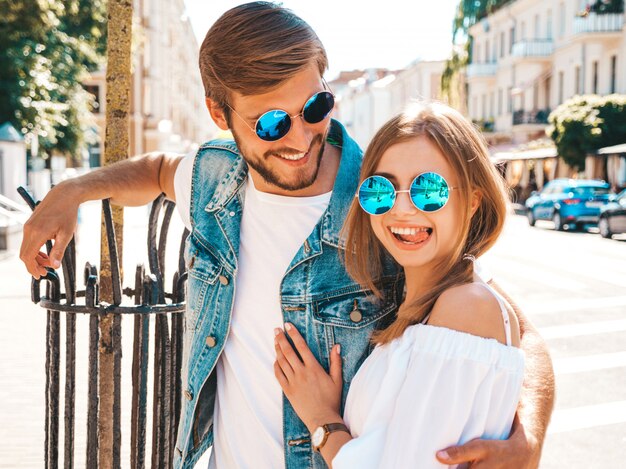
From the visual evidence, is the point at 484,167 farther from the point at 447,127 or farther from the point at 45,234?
the point at 45,234

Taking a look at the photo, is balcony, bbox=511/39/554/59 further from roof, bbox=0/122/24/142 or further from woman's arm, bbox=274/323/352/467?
woman's arm, bbox=274/323/352/467

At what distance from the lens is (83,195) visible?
2182 millimetres

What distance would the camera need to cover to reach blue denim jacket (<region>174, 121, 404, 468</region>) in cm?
186

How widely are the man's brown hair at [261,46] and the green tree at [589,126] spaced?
27572mm

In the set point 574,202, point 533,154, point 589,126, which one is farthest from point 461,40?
point 574,202

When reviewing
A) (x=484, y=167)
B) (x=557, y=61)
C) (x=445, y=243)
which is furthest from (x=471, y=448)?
(x=557, y=61)

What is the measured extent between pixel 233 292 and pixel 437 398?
2.56 feet

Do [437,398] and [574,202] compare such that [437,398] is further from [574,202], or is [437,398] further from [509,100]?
[509,100]

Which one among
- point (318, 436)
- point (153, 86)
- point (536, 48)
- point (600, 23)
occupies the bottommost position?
point (318, 436)

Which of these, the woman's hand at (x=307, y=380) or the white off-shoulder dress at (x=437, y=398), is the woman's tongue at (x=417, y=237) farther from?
the woman's hand at (x=307, y=380)

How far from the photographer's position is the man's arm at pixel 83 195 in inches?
82.1

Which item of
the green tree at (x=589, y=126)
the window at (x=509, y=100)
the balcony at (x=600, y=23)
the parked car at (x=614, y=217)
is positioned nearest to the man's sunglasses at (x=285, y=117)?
the parked car at (x=614, y=217)

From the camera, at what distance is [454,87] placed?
40938 millimetres

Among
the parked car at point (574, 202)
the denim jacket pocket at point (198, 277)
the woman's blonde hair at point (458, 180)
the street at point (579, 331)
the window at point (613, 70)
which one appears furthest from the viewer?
the window at point (613, 70)
